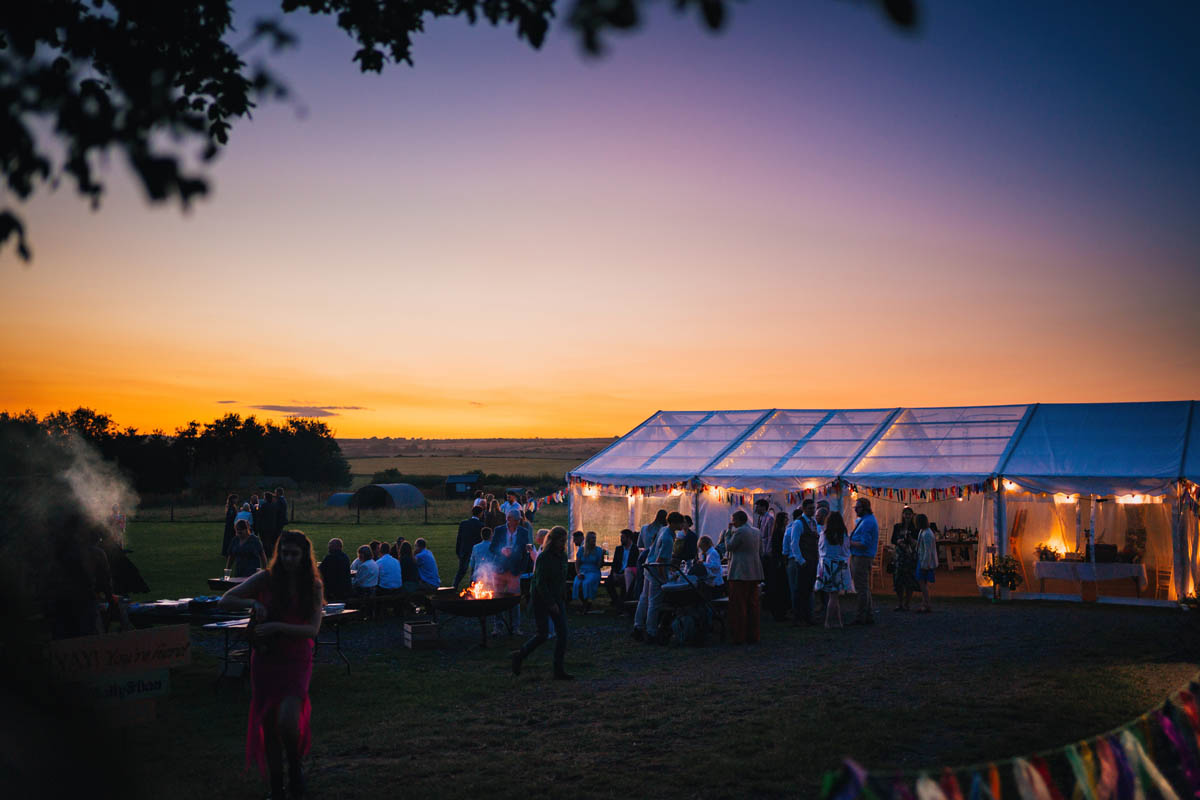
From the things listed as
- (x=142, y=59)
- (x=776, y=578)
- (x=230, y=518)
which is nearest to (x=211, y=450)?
(x=230, y=518)

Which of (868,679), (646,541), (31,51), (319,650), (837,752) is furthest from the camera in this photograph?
(646,541)

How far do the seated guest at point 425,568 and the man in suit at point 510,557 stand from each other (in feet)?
6.19

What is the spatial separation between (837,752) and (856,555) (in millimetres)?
7774

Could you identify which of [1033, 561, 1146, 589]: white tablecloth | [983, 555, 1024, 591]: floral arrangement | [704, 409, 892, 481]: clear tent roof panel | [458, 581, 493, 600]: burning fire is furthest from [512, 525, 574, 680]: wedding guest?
[1033, 561, 1146, 589]: white tablecloth

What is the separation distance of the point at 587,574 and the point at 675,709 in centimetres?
790

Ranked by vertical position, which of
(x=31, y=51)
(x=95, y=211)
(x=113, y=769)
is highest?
(x=31, y=51)

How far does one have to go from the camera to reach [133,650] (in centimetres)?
777

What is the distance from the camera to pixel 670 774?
645cm

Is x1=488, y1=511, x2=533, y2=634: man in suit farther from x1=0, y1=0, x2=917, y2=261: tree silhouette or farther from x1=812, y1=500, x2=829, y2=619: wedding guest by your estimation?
x1=0, y1=0, x2=917, y2=261: tree silhouette

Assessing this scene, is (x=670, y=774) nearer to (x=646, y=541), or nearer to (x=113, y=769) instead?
(x=113, y=769)

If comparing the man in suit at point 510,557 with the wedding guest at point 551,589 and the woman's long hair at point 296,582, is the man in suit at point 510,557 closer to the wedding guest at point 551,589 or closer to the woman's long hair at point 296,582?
the wedding guest at point 551,589

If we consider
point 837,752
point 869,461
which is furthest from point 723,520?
point 837,752

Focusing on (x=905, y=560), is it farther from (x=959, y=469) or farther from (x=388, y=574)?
(x=388, y=574)

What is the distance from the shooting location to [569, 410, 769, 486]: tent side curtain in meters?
20.5
